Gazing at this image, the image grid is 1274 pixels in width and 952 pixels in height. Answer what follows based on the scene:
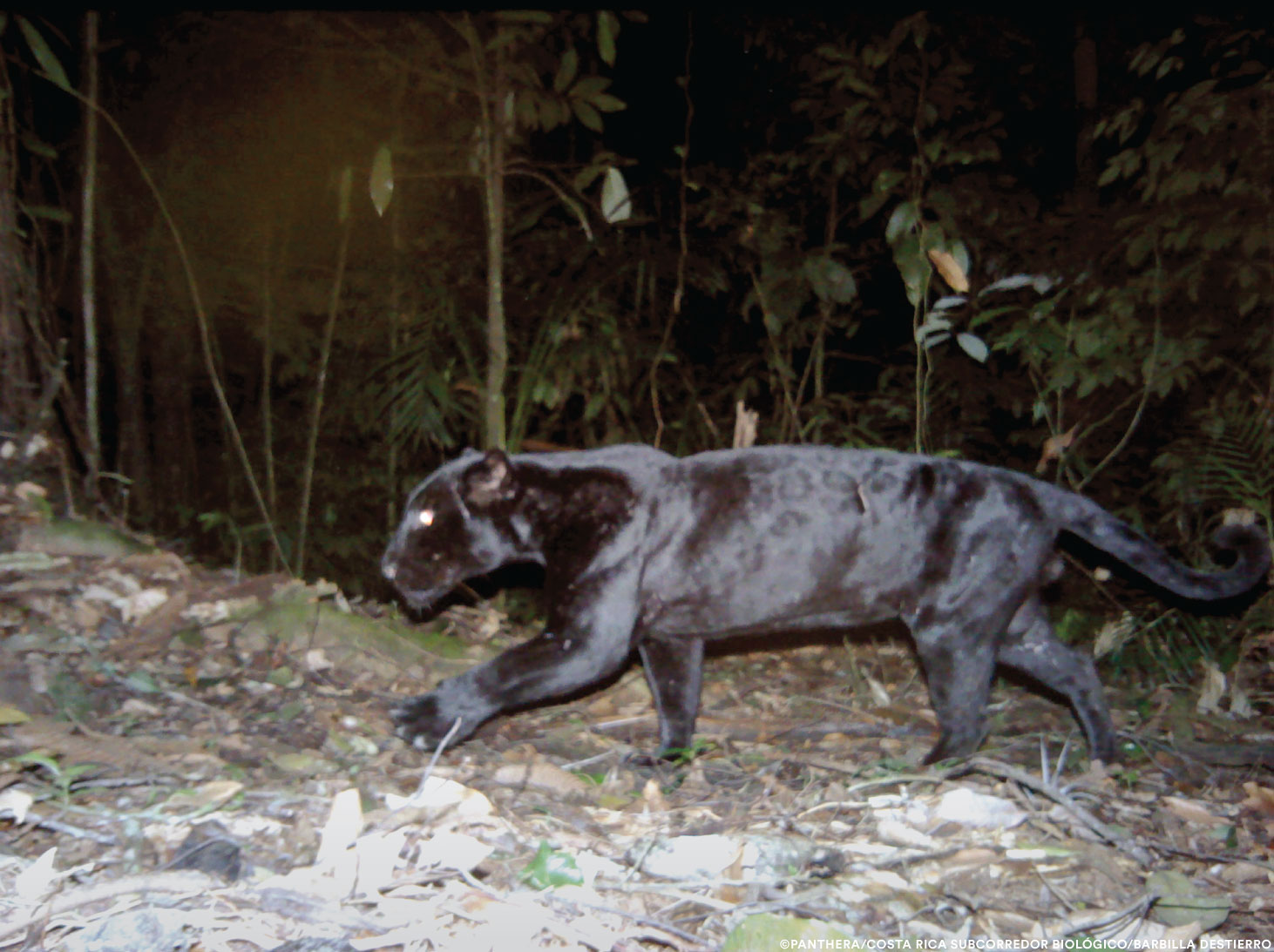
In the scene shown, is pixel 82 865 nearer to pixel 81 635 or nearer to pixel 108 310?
pixel 81 635

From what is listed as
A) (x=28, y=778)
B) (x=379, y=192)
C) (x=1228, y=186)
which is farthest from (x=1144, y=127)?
(x=28, y=778)

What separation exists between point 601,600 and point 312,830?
4.04ft

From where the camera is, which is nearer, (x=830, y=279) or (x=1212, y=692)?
(x=1212, y=692)

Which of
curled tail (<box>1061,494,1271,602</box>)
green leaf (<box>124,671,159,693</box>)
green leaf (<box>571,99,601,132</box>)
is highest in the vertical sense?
green leaf (<box>571,99,601,132</box>)

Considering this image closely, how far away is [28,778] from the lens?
2.46 m

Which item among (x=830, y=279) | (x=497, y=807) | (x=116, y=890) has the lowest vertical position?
(x=497, y=807)

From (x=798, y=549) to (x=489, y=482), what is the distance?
1.09 meters

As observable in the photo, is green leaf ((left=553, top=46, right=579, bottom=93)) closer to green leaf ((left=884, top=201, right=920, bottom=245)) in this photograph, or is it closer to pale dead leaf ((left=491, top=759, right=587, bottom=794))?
green leaf ((left=884, top=201, right=920, bottom=245))

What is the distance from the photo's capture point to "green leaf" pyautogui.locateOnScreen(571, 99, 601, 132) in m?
4.24

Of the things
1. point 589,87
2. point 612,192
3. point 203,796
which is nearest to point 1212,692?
point 612,192

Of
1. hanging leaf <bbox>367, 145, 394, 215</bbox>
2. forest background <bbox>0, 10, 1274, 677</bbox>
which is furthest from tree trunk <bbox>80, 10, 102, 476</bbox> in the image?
hanging leaf <bbox>367, 145, 394, 215</bbox>

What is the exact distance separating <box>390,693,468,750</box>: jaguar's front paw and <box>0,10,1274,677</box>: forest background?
4.90 ft

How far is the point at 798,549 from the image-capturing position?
341 centimetres

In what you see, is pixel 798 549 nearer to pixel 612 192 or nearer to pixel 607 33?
pixel 612 192
